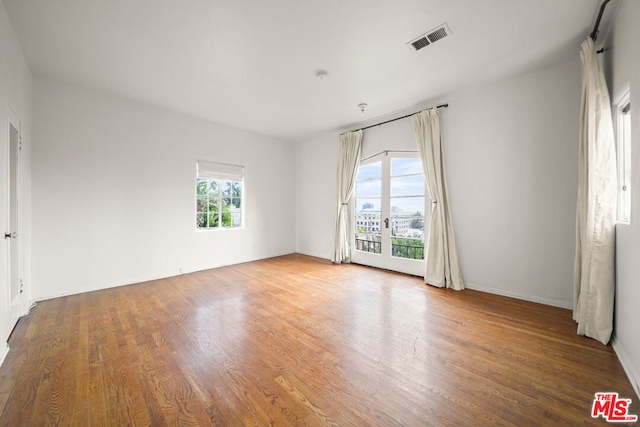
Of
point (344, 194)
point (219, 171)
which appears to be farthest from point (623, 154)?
point (219, 171)

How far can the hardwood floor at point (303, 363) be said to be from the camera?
60.0 inches

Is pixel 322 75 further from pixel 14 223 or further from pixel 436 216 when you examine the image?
pixel 14 223

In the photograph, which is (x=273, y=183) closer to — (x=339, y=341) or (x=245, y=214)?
(x=245, y=214)

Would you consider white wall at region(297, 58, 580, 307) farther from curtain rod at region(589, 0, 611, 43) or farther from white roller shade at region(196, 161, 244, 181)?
white roller shade at region(196, 161, 244, 181)

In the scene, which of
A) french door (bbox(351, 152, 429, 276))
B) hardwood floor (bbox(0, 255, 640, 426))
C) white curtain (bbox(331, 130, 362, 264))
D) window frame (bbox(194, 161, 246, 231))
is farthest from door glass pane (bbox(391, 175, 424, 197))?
window frame (bbox(194, 161, 246, 231))

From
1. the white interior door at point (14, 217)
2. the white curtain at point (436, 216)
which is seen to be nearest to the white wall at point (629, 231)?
the white curtain at point (436, 216)

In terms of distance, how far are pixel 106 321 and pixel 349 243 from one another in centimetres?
418

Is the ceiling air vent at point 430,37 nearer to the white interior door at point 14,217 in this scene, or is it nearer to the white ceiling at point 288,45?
the white ceiling at point 288,45

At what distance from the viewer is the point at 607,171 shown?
2270 mm

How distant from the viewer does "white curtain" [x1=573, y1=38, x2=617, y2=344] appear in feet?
7.36

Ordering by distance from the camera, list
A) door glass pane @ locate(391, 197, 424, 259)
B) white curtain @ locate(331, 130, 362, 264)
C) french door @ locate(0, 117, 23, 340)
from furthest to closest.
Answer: white curtain @ locate(331, 130, 362, 264) < door glass pane @ locate(391, 197, 424, 259) < french door @ locate(0, 117, 23, 340)

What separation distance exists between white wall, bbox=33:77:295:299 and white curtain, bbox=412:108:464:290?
3.85 m

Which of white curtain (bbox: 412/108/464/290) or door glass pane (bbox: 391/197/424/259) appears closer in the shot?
white curtain (bbox: 412/108/464/290)

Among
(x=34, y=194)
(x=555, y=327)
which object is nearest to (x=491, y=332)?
(x=555, y=327)
